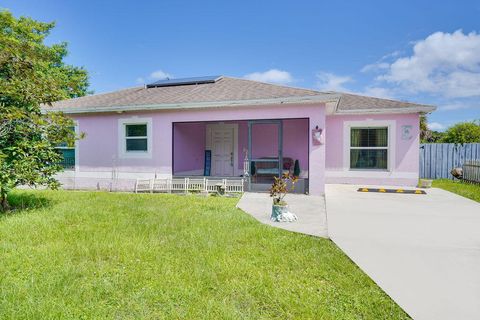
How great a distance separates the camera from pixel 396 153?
1181 cm

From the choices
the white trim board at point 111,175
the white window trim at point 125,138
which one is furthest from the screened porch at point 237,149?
the white window trim at point 125,138

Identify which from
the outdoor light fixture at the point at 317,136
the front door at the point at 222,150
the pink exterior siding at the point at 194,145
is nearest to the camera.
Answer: the outdoor light fixture at the point at 317,136

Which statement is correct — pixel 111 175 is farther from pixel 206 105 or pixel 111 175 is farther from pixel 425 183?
pixel 425 183

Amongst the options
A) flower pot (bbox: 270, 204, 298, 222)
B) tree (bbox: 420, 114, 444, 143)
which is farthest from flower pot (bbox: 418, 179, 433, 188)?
tree (bbox: 420, 114, 444, 143)

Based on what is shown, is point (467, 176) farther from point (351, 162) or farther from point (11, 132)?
point (11, 132)

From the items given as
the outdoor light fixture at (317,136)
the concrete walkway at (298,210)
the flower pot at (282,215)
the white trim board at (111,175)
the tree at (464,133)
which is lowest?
the concrete walkway at (298,210)

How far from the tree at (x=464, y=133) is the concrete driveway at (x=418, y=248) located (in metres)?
17.3

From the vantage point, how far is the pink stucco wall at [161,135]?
31.3 ft

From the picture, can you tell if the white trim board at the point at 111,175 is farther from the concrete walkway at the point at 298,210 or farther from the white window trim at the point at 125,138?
the concrete walkway at the point at 298,210

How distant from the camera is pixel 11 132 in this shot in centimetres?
667

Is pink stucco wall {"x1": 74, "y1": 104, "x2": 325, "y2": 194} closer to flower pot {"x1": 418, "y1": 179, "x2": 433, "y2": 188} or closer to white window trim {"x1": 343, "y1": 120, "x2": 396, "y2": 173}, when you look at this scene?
white window trim {"x1": 343, "y1": 120, "x2": 396, "y2": 173}

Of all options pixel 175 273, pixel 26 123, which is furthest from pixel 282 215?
pixel 26 123

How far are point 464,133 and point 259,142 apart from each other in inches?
771

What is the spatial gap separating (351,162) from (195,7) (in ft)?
38.4
